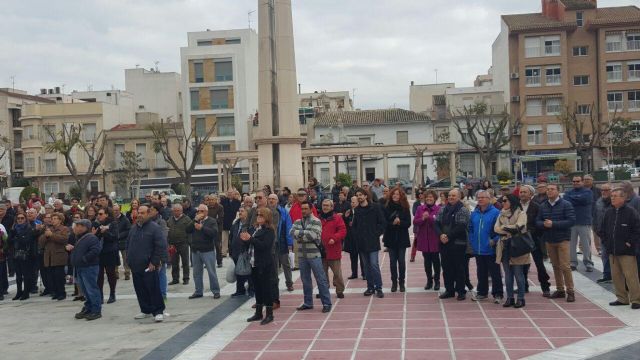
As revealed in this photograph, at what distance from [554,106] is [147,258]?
52.4m

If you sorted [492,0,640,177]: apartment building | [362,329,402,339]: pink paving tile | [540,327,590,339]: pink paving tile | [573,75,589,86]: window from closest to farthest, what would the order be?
1. [540,327,590,339]: pink paving tile
2. [362,329,402,339]: pink paving tile
3. [492,0,640,177]: apartment building
4. [573,75,589,86]: window

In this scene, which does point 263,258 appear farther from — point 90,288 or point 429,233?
point 429,233

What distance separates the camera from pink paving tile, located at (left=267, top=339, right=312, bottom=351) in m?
8.08

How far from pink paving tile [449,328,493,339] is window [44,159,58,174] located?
5941 centimetres

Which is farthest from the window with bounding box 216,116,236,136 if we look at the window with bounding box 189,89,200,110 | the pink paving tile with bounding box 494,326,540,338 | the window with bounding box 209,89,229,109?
the pink paving tile with bounding box 494,326,540,338

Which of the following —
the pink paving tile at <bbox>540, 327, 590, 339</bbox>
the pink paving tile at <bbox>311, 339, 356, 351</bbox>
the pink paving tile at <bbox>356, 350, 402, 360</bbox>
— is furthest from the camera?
the pink paving tile at <bbox>540, 327, 590, 339</bbox>

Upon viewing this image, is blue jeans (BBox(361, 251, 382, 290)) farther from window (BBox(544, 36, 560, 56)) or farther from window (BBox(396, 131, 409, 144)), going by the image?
window (BBox(396, 131, 409, 144))

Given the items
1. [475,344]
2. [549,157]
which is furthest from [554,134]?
[475,344]

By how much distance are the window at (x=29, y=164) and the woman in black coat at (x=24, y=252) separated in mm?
53362

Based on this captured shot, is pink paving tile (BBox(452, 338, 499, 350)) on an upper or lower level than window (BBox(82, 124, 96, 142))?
lower

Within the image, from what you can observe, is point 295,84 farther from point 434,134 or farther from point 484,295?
point 434,134

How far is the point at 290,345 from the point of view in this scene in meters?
8.22

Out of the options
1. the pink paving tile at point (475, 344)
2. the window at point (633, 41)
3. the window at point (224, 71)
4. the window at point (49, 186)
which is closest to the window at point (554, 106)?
the window at point (633, 41)

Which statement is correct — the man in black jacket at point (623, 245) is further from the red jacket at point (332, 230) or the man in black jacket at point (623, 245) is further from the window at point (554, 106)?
the window at point (554, 106)
